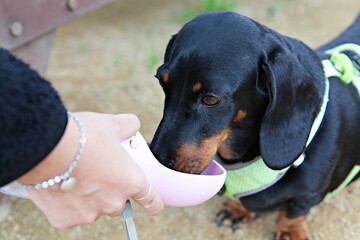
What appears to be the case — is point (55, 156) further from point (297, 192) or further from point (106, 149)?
point (297, 192)

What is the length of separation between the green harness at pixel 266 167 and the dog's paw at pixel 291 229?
36 centimetres

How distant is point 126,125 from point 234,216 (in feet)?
4.39

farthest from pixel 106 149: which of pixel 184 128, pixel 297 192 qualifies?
pixel 297 192

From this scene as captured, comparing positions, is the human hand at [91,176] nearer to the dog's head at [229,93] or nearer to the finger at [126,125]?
the finger at [126,125]

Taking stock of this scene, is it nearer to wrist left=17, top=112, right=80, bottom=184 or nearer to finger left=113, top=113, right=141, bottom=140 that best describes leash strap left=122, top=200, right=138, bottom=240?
finger left=113, top=113, right=141, bottom=140

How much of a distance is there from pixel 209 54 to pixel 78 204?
28.9 inches

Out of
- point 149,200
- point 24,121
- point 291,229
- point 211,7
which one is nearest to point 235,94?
point 149,200

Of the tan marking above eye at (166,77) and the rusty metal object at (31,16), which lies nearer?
the tan marking above eye at (166,77)

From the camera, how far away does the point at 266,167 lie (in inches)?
79.4

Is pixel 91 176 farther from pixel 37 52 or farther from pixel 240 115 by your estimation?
pixel 37 52

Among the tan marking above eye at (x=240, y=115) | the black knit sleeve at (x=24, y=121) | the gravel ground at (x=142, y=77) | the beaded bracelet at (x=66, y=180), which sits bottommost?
the gravel ground at (x=142, y=77)

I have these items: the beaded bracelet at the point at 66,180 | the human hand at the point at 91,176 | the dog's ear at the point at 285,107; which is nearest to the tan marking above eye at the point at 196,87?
the dog's ear at the point at 285,107

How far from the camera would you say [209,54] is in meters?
1.73

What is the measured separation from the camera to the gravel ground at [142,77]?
255 cm
